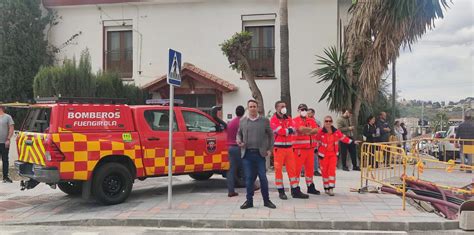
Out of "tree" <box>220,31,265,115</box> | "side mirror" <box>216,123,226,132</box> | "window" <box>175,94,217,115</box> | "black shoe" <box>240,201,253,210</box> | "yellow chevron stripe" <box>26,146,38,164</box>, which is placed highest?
"tree" <box>220,31,265,115</box>

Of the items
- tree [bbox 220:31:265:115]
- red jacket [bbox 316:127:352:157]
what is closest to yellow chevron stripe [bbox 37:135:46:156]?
red jacket [bbox 316:127:352:157]

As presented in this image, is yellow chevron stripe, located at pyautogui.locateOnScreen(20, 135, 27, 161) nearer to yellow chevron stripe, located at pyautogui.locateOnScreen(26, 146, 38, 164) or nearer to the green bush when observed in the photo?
yellow chevron stripe, located at pyautogui.locateOnScreen(26, 146, 38, 164)

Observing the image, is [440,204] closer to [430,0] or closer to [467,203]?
[467,203]

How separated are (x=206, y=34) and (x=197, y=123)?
8920 millimetres

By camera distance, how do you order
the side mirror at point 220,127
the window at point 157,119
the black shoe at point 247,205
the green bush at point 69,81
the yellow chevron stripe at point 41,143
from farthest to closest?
the green bush at point 69,81 → the side mirror at point 220,127 → the window at point 157,119 → the black shoe at point 247,205 → the yellow chevron stripe at point 41,143

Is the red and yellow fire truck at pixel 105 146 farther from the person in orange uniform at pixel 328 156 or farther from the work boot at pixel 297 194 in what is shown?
the person in orange uniform at pixel 328 156

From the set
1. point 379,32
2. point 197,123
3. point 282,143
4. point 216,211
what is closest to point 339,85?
point 379,32

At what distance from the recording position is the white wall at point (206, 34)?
1691 cm

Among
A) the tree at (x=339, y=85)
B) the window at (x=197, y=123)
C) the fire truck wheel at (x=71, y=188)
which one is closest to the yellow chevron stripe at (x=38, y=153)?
the fire truck wheel at (x=71, y=188)

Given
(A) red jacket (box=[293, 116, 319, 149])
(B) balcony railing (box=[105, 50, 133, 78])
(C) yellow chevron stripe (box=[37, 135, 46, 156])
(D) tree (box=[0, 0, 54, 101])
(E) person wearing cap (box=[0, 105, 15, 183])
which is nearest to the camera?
(C) yellow chevron stripe (box=[37, 135, 46, 156])

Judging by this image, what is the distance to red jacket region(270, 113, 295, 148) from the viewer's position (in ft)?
26.7

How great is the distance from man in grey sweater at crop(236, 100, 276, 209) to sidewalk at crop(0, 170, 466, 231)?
1.04 ft

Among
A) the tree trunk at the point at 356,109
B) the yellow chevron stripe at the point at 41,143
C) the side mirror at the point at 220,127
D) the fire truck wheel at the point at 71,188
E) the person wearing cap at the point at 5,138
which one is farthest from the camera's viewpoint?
the tree trunk at the point at 356,109

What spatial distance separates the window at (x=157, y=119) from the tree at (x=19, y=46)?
10.5m
